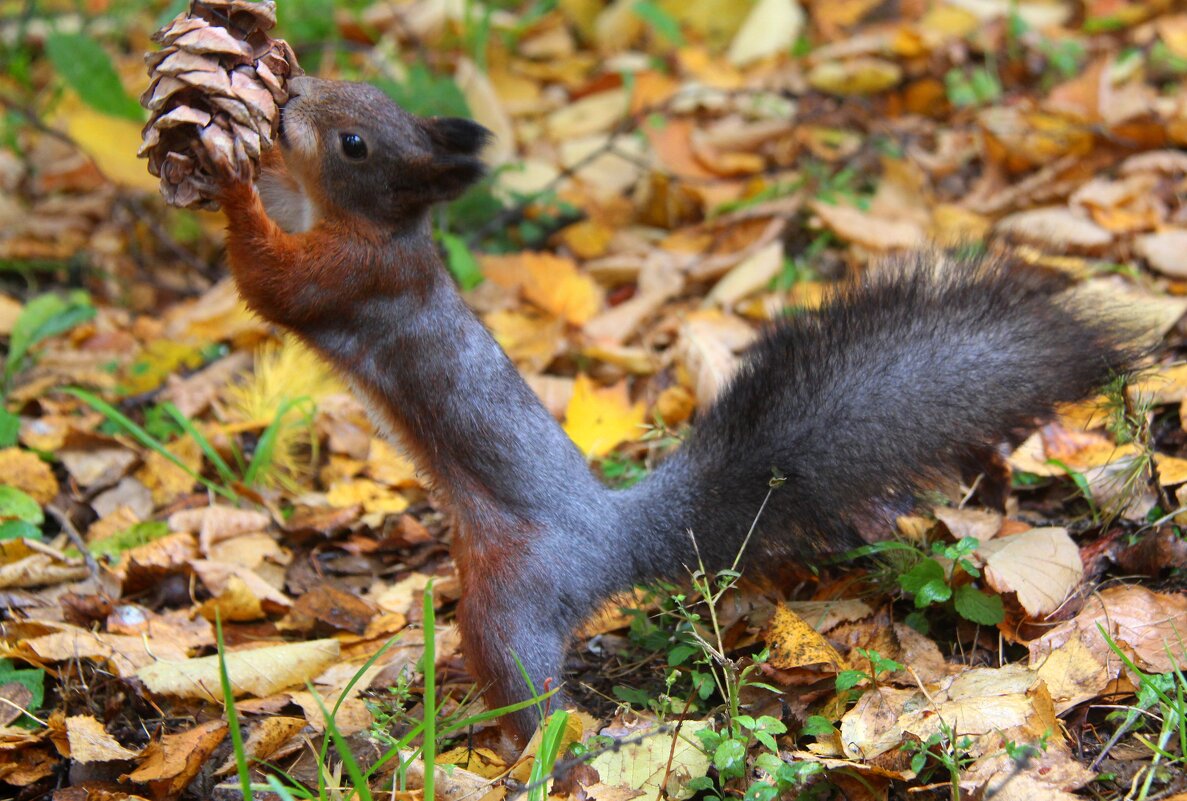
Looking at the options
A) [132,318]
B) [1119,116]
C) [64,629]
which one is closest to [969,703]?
[64,629]

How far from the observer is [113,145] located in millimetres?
3498

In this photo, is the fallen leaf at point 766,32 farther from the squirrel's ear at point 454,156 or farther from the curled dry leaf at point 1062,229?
the squirrel's ear at point 454,156

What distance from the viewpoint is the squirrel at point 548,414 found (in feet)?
6.70

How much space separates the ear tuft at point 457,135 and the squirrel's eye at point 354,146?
0.49 feet

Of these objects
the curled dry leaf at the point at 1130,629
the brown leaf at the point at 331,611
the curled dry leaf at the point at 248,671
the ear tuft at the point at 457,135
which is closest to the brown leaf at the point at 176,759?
the curled dry leaf at the point at 248,671

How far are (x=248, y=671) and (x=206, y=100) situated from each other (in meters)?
1.00

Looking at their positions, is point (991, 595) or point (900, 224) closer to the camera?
point (991, 595)

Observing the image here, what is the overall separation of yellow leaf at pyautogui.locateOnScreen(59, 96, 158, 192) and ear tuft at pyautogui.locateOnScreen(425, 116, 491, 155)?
1573 mm

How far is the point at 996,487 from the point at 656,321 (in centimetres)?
129

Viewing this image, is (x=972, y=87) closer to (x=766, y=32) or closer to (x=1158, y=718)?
(x=766, y=32)

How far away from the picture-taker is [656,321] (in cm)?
343

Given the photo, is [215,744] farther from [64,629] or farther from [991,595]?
[991,595]

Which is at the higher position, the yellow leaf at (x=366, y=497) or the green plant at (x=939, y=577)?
the yellow leaf at (x=366, y=497)

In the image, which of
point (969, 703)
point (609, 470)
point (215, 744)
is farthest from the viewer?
point (609, 470)
